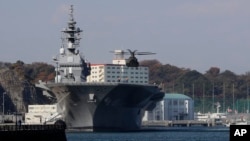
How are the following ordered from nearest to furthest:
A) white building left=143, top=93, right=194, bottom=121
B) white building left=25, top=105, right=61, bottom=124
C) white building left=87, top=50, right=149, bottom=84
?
white building left=25, top=105, right=61, bottom=124 < white building left=87, top=50, right=149, bottom=84 < white building left=143, top=93, right=194, bottom=121

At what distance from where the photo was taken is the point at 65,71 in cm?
11569

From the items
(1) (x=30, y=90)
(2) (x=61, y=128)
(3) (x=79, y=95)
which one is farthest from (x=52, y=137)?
(1) (x=30, y=90)

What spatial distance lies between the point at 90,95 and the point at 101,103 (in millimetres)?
2060

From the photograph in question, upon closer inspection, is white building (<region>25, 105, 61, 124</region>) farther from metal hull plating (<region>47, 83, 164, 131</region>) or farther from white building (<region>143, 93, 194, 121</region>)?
white building (<region>143, 93, 194, 121</region>)

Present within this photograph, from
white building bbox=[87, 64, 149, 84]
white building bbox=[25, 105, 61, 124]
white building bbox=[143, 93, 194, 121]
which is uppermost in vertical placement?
white building bbox=[87, 64, 149, 84]

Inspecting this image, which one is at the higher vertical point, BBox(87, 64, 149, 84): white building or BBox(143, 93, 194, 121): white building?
BBox(87, 64, 149, 84): white building

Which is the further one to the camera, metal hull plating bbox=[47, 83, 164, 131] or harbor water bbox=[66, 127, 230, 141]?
metal hull plating bbox=[47, 83, 164, 131]

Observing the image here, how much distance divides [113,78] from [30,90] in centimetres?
5158

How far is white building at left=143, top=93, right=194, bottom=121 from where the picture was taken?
647 ft

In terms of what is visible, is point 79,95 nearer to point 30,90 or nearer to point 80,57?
point 80,57

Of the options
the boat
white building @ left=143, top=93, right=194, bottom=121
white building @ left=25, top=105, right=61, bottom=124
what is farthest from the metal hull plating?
white building @ left=143, top=93, right=194, bottom=121

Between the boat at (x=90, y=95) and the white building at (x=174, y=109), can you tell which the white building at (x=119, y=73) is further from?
the white building at (x=174, y=109)

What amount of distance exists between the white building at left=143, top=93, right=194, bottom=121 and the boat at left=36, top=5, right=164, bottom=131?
7587 centimetres

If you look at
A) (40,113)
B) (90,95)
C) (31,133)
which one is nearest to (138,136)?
(90,95)
